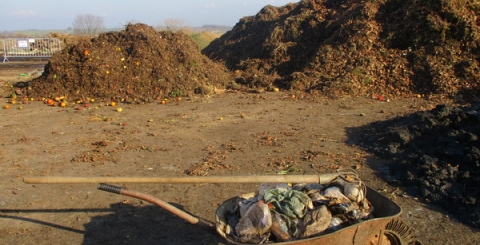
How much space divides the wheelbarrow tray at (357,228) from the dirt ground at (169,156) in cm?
104

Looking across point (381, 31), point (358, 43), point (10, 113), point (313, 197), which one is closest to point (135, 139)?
point (10, 113)

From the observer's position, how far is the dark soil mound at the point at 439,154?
562 centimetres

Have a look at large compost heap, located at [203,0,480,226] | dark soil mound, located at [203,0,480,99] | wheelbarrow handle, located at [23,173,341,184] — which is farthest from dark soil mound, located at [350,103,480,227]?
dark soil mound, located at [203,0,480,99]

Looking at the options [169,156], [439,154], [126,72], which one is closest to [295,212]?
[439,154]

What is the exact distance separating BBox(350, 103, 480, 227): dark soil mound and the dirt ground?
0.74ft

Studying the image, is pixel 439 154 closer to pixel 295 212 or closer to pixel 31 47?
pixel 295 212

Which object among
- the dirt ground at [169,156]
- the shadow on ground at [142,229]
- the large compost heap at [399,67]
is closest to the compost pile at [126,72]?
the dirt ground at [169,156]

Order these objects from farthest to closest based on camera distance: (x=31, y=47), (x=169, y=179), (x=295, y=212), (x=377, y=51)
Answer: (x=31, y=47), (x=377, y=51), (x=169, y=179), (x=295, y=212)

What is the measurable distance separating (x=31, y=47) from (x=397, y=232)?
97.7 feet

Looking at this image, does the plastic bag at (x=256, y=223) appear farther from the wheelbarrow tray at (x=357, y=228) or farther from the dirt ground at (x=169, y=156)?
the dirt ground at (x=169, y=156)

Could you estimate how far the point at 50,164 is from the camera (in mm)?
7398

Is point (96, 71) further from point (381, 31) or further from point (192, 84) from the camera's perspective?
point (381, 31)

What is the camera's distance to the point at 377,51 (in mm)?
13445

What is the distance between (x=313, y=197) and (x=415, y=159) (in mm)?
3221
